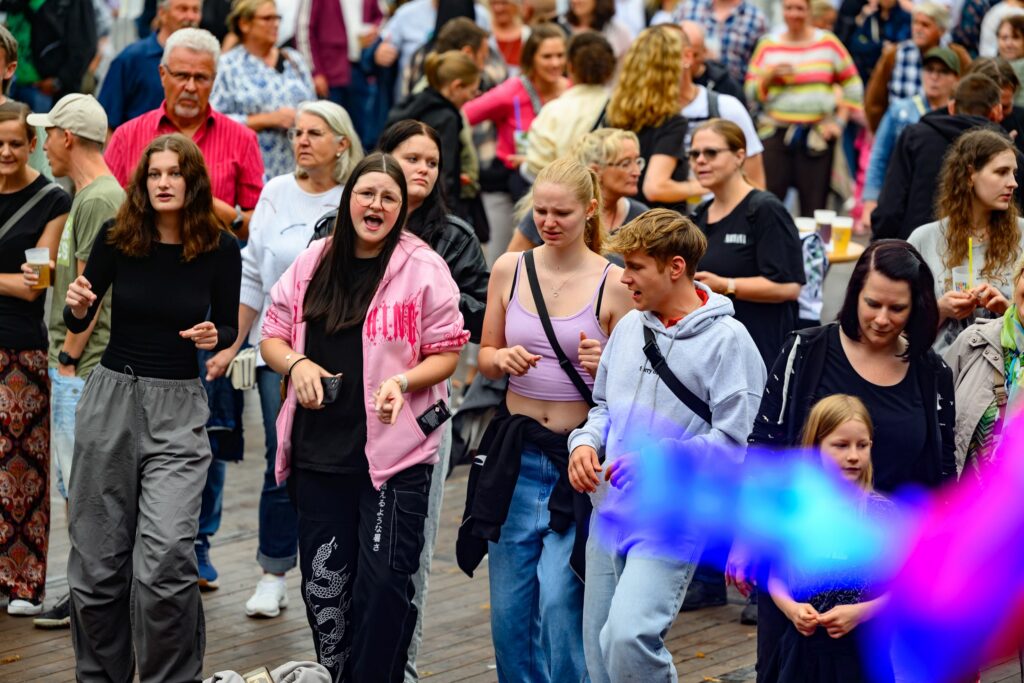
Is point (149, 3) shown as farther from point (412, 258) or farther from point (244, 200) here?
point (412, 258)

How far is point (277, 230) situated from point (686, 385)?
8.18ft

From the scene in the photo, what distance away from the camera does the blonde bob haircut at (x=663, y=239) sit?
485 cm

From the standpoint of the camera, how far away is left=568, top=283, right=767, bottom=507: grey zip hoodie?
4.82 metres

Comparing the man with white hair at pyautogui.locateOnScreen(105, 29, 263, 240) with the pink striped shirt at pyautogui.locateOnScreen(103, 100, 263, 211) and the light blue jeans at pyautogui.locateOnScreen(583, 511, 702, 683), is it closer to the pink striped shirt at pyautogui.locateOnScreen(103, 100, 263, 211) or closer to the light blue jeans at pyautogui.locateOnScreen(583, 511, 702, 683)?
the pink striped shirt at pyautogui.locateOnScreen(103, 100, 263, 211)

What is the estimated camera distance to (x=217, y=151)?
755 cm

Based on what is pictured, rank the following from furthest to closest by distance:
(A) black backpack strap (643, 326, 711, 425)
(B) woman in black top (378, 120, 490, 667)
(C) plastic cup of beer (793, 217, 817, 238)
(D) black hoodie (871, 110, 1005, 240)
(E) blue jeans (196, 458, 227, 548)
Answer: (C) plastic cup of beer (793, 217, 817, 238) < (D) black hoodie (871, 110, 1005, 240) < (E) blue jeans (196, 458, 227, 548) < (B) woman in black top (378, 120, 490, 667) < (A) black backpack strap (643, 326, 711, 425)

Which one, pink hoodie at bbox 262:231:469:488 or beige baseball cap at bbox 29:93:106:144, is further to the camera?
beige baseball cap at bbox 29:93:106:144

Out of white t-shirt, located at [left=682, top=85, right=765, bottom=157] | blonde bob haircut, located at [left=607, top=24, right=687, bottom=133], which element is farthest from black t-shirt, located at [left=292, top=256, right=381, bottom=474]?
white t-shirt, located at [left=682, top=85, right=765, bottom=157]

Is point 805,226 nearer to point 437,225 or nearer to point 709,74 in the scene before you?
point 709,74

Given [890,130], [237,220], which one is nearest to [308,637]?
[237,220]

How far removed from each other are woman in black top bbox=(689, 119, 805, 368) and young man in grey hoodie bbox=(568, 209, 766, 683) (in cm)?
174

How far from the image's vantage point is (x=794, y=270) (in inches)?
266

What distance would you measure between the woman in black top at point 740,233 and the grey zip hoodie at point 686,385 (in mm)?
1764

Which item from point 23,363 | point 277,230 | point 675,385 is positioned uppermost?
point 675,385
